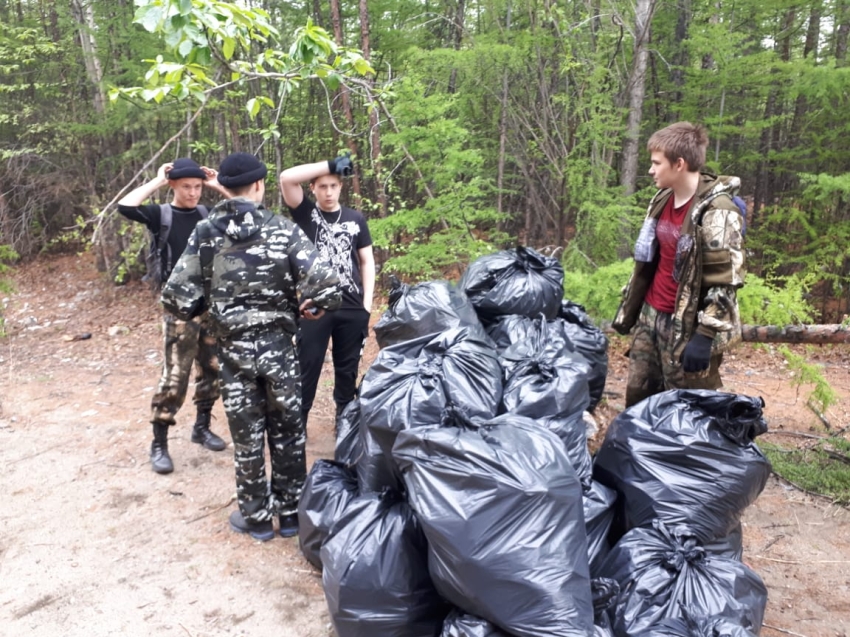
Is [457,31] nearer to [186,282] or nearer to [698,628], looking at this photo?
[186,282]

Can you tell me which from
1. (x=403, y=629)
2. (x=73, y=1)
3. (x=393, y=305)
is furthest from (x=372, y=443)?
(x=73, y=1)

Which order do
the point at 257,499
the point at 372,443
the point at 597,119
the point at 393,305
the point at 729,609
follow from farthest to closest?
the point at 597,119 < the point at 393,305 < the point at 257,499 < the point at 372,443 < the point at 729,609

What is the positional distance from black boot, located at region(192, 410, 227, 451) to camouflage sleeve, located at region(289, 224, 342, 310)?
159 centimetres

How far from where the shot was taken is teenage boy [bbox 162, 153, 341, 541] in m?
2.55

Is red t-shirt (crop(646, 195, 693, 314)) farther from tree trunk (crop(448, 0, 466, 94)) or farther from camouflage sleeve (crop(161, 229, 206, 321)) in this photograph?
tree trunk (crop(448, 0, 466, 94))

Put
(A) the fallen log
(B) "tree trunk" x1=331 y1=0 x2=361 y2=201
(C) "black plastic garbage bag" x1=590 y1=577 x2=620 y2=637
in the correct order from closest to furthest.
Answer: (C) "black plastic garbage bag" x1=590 y1=577 x2=620 y2=637, (A) the fallen log, (B) "tree trunk" x1=331 y1=0 x2=361 y2=201

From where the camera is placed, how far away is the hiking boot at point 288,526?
2.83 metres

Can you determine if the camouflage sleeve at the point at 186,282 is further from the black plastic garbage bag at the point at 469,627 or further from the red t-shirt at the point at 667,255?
the red t-shirt at the point at 667,255

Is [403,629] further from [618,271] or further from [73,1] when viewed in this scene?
[73,1]

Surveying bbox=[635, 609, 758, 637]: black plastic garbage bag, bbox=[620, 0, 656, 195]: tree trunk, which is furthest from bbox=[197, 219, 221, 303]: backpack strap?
bbox=[620, 0, 656, 195]: tree trunk

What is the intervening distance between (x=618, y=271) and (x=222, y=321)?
3.27 m

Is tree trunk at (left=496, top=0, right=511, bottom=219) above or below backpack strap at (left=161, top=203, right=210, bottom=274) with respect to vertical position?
above

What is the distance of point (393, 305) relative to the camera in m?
3.20

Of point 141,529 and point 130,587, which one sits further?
point 141,529
